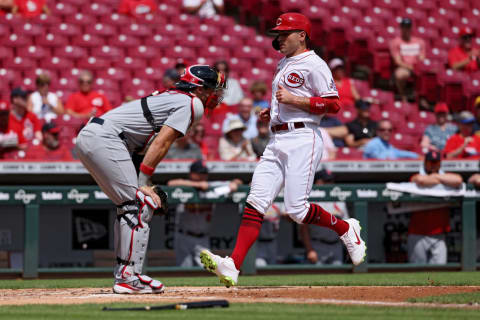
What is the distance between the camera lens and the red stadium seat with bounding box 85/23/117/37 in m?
12.6

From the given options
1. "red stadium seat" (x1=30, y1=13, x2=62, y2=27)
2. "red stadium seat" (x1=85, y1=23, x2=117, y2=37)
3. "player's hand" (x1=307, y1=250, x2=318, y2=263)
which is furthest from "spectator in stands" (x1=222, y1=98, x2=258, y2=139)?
"red stadium seat" (x1=30, y1=13, x2=62, y2=27)

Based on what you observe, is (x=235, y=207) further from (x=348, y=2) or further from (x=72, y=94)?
(x=348, y=2)

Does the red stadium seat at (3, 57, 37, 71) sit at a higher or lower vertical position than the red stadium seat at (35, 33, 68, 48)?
lower

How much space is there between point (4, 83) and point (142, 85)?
6.00ft

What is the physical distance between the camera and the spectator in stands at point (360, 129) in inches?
406

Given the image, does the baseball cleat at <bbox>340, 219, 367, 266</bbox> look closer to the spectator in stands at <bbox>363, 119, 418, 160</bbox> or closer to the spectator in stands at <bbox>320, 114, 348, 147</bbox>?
the spectator in stands at <bbox>363, 119, 418, 160</bbox>

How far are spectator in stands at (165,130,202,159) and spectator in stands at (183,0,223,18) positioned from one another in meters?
Answer: 4.57

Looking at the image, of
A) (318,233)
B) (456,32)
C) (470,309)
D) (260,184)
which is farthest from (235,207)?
(456,32)

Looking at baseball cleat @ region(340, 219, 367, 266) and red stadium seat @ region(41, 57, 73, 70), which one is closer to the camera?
baseball cleat @ region(340, 219, 367, 266)

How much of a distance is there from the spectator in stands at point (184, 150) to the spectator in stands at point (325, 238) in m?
1.35

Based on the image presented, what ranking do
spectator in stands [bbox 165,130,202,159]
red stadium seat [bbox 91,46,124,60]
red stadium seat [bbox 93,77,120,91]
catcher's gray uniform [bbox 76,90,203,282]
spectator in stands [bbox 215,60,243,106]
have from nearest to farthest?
1. catcher's gray uniform [bbox 76,90,203,282]
2. spectator in stands [bbox 165,130,202,159]
3. spectator in stands [bbox 215,60,243,106]
4. red stadium seat [bbox 93,77,120,91]
5. red stadium seat [bbox 91,46,124,60]

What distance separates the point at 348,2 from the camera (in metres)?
14.4

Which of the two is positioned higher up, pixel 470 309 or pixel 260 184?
pixel 260 184

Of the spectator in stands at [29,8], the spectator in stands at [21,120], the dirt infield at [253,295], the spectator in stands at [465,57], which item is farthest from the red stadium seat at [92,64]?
the dirt infield at [253,295]
